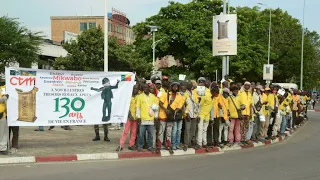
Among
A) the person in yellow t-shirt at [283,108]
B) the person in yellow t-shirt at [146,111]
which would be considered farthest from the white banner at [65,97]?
the person in yellow t-shirt at [283,108]

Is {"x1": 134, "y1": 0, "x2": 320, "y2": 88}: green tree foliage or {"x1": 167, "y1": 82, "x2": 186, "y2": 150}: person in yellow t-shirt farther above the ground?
{"x1": 134, "y1": 0, "x2": 320, "y2": 88}: green tree foliage

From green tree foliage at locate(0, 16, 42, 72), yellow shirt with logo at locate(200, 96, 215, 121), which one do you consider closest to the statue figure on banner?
yellow shirt with logo at locate(200, 96, 215, 121)

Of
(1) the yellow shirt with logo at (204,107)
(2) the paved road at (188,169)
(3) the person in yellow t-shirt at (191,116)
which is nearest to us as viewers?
(2) the paved road at (188,169)

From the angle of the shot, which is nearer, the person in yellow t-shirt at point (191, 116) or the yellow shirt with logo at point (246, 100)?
the person in yellow t-shirt at point (191, 116)

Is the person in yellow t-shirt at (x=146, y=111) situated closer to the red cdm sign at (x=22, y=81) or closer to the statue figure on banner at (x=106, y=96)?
the statue figure on banner at (x=106, y=96)

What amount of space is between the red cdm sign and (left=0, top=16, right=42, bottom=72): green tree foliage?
52.3 feet

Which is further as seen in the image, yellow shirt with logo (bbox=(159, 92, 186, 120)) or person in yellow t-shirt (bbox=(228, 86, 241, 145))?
person in yellow t-shirt (bbox=(228, 86, 241, 145))

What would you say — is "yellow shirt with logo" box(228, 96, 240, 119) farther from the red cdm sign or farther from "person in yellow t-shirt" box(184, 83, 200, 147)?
the red cdm sign

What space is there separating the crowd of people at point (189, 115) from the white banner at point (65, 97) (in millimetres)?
393

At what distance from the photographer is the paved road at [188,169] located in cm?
785

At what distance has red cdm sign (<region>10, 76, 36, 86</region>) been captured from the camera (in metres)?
9.70

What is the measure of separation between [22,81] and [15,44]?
17108 millimetres

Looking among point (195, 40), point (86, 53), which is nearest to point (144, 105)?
point (86, 53)

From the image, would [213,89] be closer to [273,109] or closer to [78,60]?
[273,109]
